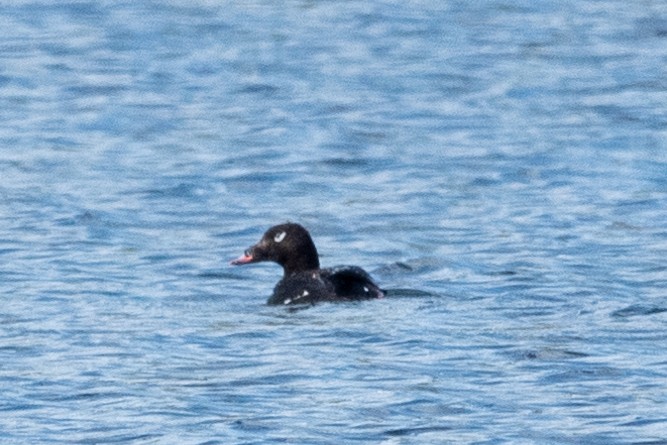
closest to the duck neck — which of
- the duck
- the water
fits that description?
the duck

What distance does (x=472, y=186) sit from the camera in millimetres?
19141

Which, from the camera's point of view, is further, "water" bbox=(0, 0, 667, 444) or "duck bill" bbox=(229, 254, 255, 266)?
"duck bill" bbox=(229, 254, 255, 266)

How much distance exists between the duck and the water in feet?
0.63

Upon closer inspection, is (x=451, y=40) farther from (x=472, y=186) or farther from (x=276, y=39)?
(x=472, y=186)

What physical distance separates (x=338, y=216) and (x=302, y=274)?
125 inches

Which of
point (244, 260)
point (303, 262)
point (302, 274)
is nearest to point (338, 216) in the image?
point (244, 260)

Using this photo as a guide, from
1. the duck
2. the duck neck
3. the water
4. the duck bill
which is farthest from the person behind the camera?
the duck bill

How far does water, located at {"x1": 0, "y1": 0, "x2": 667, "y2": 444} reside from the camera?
36.6 ft

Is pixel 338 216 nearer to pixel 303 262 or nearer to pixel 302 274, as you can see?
pixel 303 262

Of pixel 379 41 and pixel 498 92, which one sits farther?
pixel 379 41

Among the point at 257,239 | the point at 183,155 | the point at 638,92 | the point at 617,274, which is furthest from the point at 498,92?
the point at 617,274

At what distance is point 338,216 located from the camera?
701 inches

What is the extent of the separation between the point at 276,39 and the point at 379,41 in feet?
4.46

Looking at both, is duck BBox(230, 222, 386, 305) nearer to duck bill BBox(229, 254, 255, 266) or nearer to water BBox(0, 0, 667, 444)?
duck bill BBox(229, 254, 255, 266)
